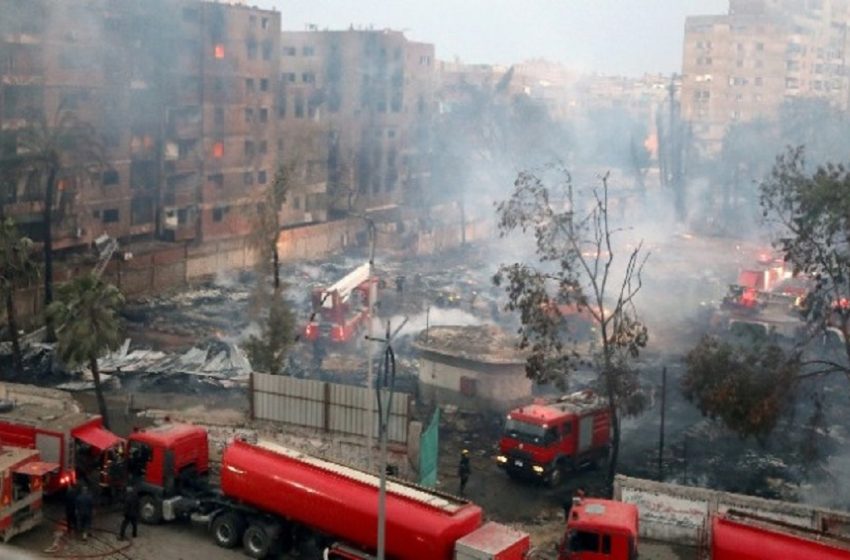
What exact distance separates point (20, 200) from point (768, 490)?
36608 mm

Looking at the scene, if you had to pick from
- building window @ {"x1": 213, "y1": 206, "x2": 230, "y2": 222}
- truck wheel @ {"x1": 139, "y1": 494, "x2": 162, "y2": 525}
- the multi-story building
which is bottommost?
truck wheel @ {"x1": 139, "y1": 494, "x2": 162, "y2": 525}

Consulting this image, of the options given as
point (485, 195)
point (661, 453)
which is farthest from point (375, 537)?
point (485, 195)

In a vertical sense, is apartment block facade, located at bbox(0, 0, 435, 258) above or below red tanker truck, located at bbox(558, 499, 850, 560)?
above

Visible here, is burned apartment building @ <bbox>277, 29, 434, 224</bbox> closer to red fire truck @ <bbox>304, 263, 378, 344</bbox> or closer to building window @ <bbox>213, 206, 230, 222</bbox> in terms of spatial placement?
building window @ <bbox>213, 206, 230, 222</bbox>

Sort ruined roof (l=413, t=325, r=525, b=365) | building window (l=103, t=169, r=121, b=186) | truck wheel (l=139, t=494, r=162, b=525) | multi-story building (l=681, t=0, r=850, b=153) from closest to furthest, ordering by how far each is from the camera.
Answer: truck wheel (l=139, t=494, r=162, b=525), ruined roof (l=413, t=325, r=525, b=365), building window (l=103, t=169, r=121, b=186), multi-story building (l=681, t=0, r=850, b=153)

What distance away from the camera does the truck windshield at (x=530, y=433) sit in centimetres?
2465

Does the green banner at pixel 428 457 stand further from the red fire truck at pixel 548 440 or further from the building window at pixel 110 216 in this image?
the building window at pixel 110 216

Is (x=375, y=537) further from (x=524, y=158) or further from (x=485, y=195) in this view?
(x=524, y=158)

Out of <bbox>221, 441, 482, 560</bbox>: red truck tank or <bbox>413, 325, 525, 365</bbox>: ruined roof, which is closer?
<bbox>221, 441, 482, 560</bbox>: red truck tank

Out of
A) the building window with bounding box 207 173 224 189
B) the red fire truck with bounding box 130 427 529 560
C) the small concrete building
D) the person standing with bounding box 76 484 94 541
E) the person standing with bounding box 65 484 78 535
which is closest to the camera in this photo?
the red fire truck with bounding box 130 427 529 560

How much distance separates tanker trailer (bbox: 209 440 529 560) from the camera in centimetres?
1656

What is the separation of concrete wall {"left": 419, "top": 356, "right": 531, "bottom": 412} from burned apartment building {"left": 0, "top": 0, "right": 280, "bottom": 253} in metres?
23.7

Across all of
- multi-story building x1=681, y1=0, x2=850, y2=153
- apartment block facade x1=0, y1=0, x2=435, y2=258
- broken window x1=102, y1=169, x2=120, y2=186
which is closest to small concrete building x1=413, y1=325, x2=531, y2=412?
apartment block facade x1=0, y1=0, x2=435, y2=258

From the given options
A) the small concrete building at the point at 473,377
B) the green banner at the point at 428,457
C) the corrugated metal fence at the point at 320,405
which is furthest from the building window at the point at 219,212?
the green banner at the point at 428,457
